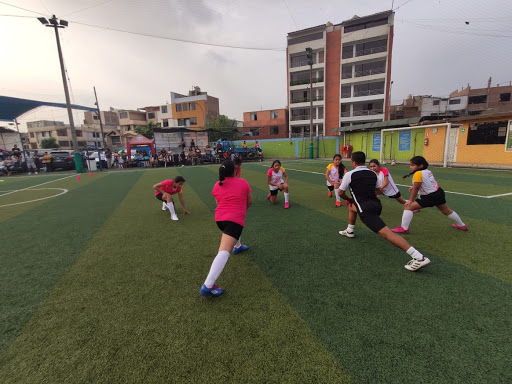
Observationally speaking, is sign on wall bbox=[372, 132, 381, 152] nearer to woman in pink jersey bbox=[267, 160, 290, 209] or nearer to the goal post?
the goal post

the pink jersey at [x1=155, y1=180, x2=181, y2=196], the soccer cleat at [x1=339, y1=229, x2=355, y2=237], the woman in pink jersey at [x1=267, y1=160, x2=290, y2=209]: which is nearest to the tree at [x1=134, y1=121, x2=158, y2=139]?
the pink jersey at [x1=155, y1=180, x2=181, y2=196]

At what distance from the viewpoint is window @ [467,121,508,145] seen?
1432 centimetres

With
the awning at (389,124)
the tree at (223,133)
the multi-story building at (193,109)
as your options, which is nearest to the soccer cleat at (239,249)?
the awning at (389,124)

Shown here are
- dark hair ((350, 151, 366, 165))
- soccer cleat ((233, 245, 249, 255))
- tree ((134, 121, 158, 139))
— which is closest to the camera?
dark hair ((350, 151, 366, 165))

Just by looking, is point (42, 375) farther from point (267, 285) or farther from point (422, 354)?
point (422, 354)

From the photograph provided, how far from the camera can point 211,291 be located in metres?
2.94

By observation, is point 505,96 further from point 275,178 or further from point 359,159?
point 359,159

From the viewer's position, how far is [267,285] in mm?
3223

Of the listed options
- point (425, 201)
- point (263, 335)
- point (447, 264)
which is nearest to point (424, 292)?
point (447, 264)

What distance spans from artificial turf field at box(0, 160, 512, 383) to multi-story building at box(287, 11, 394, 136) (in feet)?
126

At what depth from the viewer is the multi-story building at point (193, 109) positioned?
5025cm

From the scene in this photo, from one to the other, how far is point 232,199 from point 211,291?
44.8 inches

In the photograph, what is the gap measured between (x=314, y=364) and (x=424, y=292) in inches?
69.7

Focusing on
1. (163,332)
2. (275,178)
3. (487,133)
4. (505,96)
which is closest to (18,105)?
(275,178)
